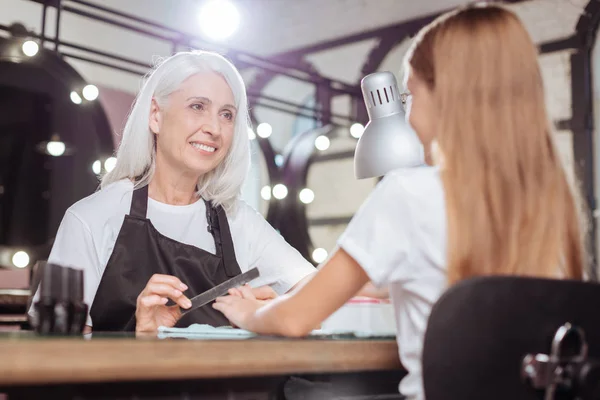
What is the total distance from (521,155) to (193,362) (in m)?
0.64

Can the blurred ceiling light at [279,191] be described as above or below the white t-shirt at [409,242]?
above

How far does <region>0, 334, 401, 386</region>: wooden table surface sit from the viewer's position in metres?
0.88

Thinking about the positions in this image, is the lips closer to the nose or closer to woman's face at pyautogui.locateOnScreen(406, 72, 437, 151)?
the nose

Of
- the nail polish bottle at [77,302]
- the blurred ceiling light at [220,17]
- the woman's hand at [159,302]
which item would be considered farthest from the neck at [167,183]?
the blurred ceiling light at [220,17]

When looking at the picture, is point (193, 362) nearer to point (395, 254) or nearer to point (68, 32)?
point (395, 254)

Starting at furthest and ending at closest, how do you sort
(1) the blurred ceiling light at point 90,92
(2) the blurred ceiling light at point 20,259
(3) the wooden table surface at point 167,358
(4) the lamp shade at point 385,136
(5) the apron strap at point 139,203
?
(1) the blurred ceiling light at point 90,92, (2) the blurred ceiling light at point 20,259, (5) the apron strap at point 139,203, (4) the lamp shade at point 385,136, (3) the wooden table surface at point 167,358

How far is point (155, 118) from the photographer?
2.41 metres

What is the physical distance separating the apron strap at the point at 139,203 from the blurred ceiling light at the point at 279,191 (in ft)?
12.4

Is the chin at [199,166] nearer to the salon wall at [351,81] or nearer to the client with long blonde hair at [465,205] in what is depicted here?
the client with long blonde hair at [465,205]

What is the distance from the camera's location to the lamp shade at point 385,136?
2.03 metres

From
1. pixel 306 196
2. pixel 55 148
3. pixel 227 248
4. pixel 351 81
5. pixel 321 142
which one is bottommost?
pixel 227 248

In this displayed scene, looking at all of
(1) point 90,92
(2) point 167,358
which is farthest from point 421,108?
(1) point 90,92

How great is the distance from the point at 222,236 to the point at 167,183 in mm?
255

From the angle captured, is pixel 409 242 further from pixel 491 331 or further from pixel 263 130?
pixel 263 130
